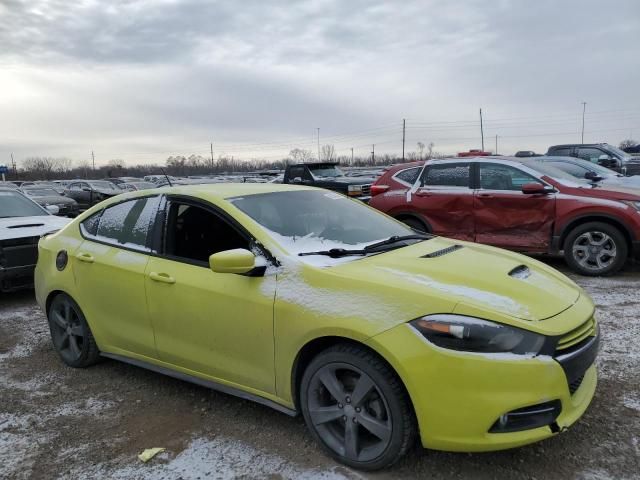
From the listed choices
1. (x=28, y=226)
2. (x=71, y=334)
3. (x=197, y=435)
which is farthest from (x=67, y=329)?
(x=28, y=226)

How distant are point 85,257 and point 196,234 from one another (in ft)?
3.70

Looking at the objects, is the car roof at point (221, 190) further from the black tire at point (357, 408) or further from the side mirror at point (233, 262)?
the black tire at point (357, 408)

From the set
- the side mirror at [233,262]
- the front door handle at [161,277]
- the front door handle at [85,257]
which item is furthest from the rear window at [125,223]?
the side mirror at [233,262]

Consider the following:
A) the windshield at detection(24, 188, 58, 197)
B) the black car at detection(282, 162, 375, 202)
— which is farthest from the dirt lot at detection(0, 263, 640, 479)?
the windshield at detection(24, 188, 58, 197)

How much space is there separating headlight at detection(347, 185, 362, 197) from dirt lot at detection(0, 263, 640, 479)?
827cm

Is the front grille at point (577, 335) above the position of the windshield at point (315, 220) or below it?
below

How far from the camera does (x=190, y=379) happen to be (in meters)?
3.56

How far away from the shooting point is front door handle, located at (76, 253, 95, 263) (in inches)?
162

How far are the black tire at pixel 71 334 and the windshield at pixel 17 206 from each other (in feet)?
12.8

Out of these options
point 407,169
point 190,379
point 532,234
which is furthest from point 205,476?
point 407,169

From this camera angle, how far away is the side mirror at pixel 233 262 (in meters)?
2.99

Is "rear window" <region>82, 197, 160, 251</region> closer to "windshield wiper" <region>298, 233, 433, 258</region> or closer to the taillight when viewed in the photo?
"windshield wiper" <region>298, 233, 433, 258</region>

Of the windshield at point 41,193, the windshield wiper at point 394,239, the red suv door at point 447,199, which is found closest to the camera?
the windshield wiper at point 394,239

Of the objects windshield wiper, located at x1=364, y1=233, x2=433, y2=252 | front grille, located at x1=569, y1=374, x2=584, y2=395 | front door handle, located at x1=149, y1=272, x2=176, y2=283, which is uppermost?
windshield wiper, located at x1=364, y1=233, x2=433, y2=252
